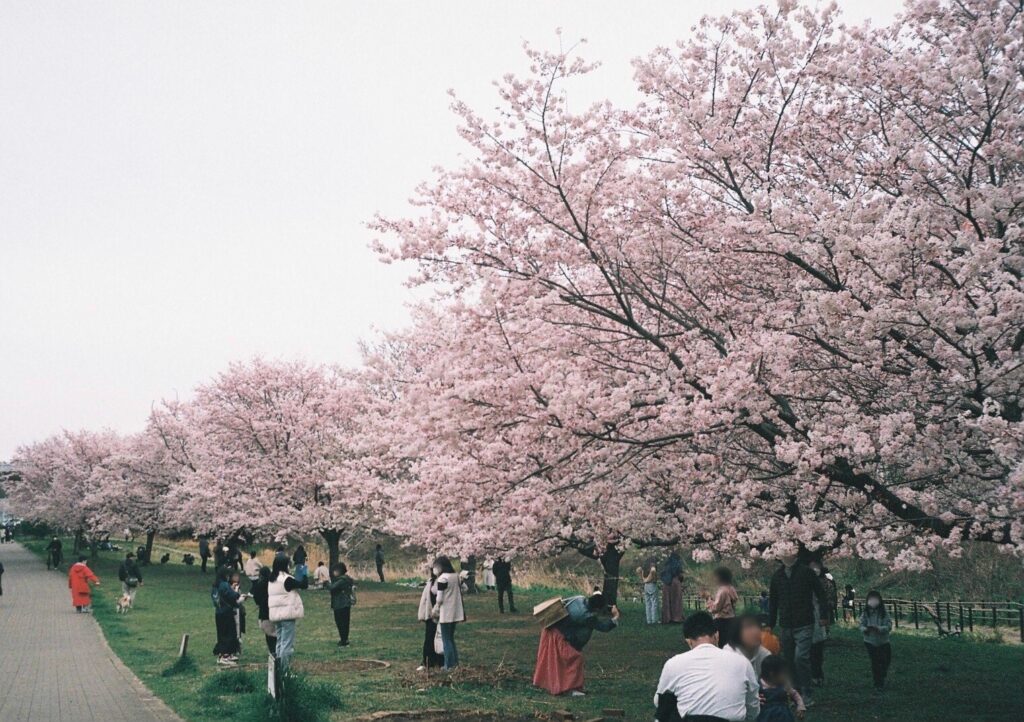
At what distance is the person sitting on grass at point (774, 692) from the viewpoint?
21.1ft

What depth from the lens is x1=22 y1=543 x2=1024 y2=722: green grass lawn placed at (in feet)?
38.4

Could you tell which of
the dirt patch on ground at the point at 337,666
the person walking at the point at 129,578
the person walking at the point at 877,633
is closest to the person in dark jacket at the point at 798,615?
the person walking at the point at 877,633

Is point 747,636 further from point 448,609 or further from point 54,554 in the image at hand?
point 54,554

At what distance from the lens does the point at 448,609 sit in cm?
1461

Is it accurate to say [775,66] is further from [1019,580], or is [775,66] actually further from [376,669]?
[1019,580]

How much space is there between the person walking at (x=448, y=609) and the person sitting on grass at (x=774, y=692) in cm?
832

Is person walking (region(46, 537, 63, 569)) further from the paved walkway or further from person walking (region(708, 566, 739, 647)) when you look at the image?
person walking (region(708, 566, 739, 647))

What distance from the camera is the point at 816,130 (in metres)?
12.5

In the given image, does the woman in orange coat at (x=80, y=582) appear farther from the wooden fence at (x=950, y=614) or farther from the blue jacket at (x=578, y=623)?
the blue jacket at (x=578, y=623)

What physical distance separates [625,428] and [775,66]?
4.61 metres

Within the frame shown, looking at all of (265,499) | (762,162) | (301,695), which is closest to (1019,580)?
(762,162)

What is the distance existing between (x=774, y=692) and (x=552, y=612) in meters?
6.07

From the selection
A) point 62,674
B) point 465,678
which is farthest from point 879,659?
point 62,674

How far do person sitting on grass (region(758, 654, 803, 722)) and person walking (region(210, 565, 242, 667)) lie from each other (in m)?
11.4
